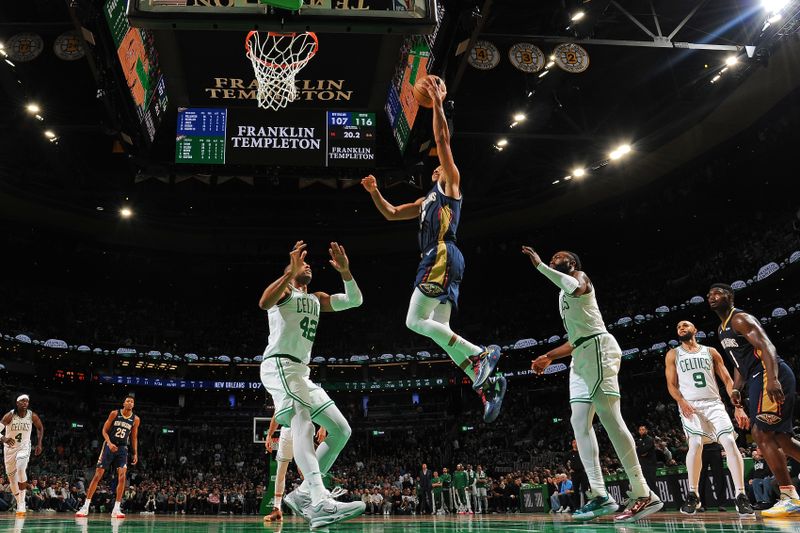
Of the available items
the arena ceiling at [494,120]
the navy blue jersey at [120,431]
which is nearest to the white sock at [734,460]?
the arena ceiling at [494,120]

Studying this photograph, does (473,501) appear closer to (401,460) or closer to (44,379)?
(401,460)

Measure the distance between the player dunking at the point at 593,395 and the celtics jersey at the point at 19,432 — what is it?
32.6ft

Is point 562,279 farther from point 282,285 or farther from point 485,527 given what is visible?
point 282,285

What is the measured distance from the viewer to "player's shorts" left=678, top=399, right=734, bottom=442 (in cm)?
742

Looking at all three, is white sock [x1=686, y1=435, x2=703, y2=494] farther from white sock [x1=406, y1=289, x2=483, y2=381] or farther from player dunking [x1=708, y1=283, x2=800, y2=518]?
white sock [x1=406, y1=289, x2=483, y2=381]

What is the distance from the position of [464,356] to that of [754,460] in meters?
8.72

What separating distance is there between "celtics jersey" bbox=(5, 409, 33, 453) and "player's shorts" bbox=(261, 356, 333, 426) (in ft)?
26.7

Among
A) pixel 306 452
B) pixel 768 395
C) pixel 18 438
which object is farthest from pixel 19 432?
pixel 768 395

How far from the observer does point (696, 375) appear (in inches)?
300

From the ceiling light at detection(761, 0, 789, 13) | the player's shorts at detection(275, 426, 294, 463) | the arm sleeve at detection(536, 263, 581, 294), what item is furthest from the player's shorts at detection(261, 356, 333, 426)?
the ceiling light at detection(761, 0, 789, 13)

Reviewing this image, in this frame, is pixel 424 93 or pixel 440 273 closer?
pixel 440 273

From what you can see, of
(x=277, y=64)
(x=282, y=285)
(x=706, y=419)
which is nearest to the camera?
(x=282, y=285)

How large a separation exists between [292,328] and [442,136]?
2031 millimetres

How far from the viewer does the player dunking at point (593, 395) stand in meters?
5.18
